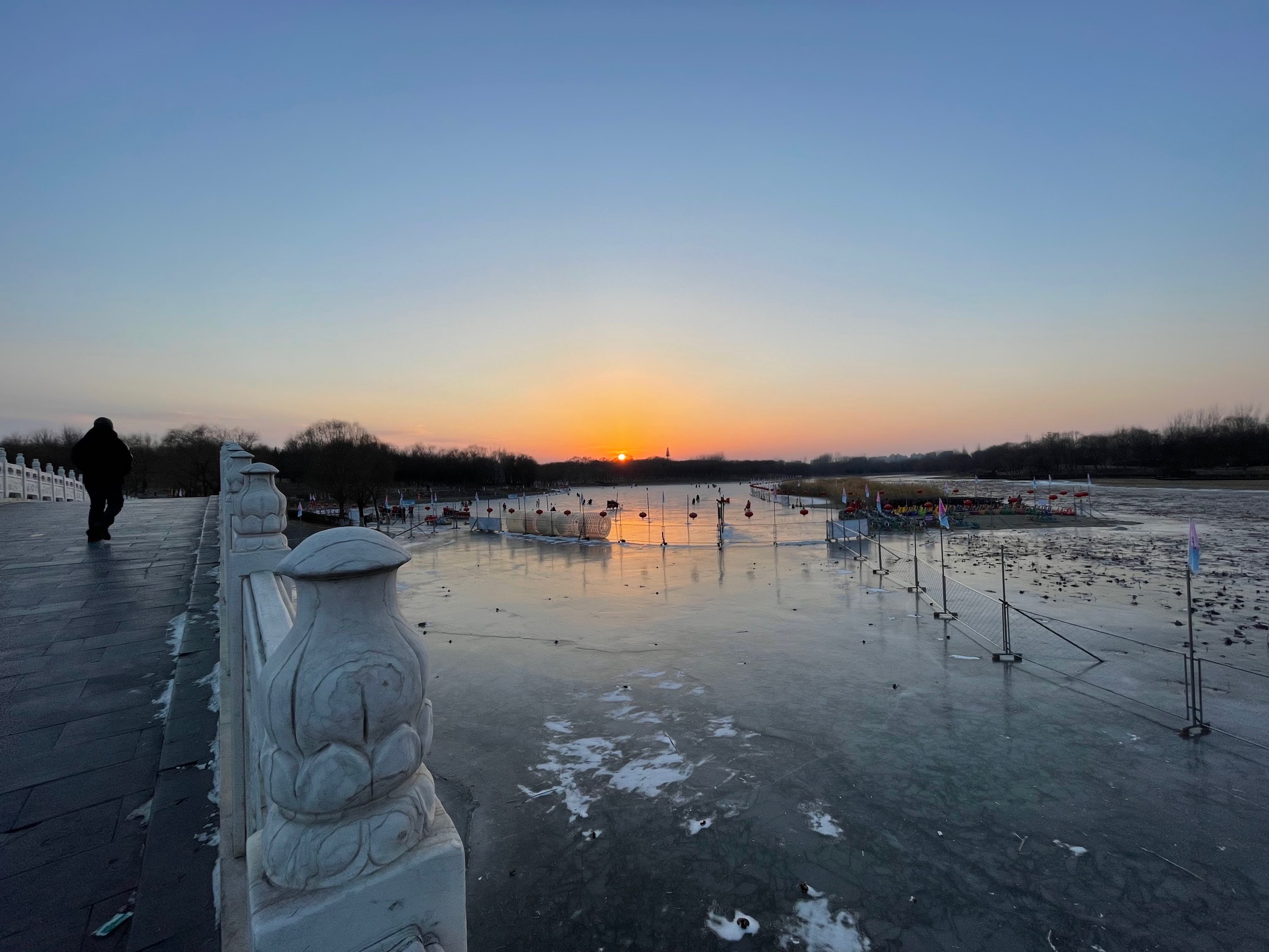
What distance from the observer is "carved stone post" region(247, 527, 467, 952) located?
4.09 ft

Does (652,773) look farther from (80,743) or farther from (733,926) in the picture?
(80,743)

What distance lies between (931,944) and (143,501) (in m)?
32.0

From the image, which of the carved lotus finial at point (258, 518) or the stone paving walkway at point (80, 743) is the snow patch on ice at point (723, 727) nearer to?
the stone paving walkway at point (80, 743)

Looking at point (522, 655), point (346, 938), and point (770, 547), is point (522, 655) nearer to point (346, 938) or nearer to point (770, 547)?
point (346, 938)

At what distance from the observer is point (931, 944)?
174 inches

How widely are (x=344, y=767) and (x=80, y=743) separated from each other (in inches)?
174

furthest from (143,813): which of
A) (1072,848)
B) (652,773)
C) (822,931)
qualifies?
(1072,848)

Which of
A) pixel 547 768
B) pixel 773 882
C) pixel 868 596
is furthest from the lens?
pixel 868 596

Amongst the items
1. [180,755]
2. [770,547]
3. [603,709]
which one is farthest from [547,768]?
[770,547]

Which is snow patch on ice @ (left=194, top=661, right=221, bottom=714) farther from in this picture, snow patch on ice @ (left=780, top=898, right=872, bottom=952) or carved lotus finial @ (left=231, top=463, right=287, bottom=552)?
snow patch on ice @ (left=780, top=898, right=872, bottom=952)

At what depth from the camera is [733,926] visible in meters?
4.63

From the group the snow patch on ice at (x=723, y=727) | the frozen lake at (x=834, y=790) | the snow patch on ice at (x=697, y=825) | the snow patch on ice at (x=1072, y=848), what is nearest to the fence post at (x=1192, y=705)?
the frozen lake at (x=834, y=790)

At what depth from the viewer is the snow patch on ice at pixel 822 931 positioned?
4.43 metres

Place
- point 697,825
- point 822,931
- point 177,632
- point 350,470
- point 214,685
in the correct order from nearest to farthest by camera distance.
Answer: point 822,931 < point 214,685 < point 697,825 < point 177,632 < point 350,470
